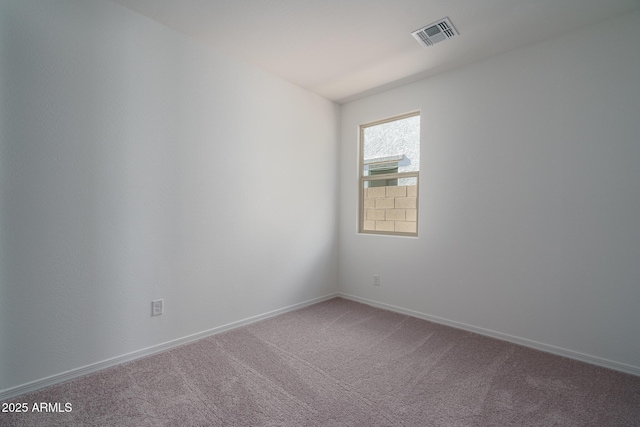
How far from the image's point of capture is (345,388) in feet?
6.41

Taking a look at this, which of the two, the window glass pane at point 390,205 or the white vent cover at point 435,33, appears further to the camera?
the window glass pane at point 390,205

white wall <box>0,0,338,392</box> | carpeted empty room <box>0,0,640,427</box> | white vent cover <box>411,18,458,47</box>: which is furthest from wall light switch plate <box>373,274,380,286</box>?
white vent cover <box>411,18,458,47</box>

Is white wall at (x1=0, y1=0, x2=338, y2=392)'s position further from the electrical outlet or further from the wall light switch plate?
the wall light switch plate

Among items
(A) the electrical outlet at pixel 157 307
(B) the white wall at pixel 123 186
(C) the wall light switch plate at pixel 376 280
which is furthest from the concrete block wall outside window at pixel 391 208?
(A) the electrical outlet at pixel 157 307

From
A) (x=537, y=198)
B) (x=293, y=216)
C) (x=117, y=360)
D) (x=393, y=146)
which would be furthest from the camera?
(x=393, y=146)

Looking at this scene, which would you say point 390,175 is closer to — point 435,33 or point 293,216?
point 293,216

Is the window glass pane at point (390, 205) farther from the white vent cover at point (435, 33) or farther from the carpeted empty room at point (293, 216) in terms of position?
the white vent cover at point (435, 33)

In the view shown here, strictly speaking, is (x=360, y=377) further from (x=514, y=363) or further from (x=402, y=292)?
(x=402, y=292)

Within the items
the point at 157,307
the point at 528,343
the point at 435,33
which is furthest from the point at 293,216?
the point at 528,343

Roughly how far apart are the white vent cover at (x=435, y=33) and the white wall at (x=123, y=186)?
150cm

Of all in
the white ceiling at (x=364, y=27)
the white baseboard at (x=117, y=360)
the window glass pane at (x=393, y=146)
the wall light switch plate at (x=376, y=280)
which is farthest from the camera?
the wall light switch plate at (x=376, y=280)

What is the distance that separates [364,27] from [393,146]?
1493 mm

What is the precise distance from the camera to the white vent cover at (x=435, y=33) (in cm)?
233

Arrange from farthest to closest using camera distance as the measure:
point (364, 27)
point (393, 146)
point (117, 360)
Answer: point (393, 146) < point (364, 27) < point (117, 360)
